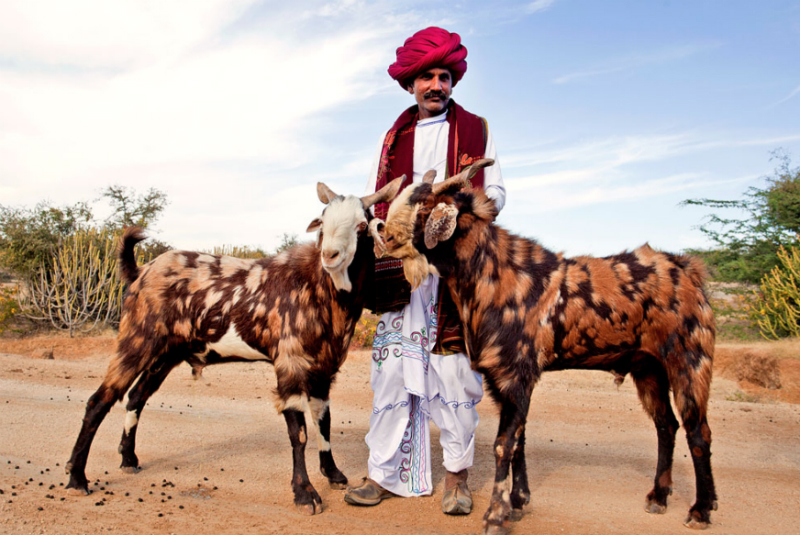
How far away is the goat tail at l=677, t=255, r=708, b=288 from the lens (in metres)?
4.41

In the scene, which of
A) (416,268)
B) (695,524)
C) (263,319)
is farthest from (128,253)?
(695,524)

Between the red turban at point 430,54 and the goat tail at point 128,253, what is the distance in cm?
282

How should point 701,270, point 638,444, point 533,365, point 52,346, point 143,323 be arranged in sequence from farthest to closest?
point 52,346, point 638,444, point 143,323, point 701,270, point 533,365

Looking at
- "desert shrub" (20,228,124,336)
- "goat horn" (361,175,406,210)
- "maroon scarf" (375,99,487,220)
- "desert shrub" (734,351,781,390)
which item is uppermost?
"maroon scarf" (375,99,487,220)

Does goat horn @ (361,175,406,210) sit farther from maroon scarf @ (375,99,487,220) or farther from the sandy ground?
the sandy ground

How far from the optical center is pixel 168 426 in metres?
7.32

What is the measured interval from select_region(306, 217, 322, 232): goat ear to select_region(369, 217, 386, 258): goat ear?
0.50 m

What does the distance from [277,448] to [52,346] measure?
1014 cm

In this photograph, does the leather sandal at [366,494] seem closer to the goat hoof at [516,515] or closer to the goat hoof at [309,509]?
the goat hoof at [309,509]

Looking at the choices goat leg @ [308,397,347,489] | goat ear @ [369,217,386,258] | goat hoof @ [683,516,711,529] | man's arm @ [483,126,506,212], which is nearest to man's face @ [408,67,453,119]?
man's arm @ [483,126,506,212]

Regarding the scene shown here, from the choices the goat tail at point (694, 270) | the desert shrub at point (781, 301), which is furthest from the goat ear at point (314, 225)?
the desert shrub at point (781, 301)

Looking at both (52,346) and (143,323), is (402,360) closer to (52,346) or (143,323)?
(143,323)

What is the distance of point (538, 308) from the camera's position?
13.8 feet

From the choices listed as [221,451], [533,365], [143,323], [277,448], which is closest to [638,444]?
[533,365]
